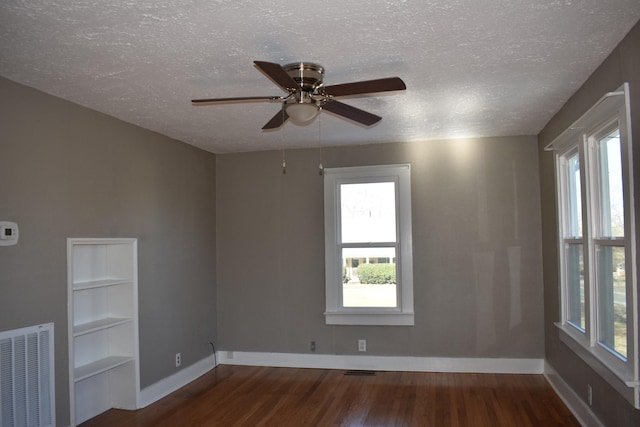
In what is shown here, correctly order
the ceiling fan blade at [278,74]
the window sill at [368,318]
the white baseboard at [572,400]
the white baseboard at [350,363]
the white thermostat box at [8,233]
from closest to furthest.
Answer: the ceiling fan blade at [278,74] < the white thermostat box at [8,233] < the white baseboard at [572,400] < the white baseboard at [350,363] < the window sill at [368,318]

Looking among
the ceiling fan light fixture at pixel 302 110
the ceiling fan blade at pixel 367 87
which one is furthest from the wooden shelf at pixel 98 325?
the ceiling fan blade at pixel 367 87

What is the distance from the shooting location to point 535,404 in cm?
434

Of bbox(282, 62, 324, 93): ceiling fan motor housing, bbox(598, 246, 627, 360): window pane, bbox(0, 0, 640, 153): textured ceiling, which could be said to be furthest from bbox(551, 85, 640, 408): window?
bbox(282, 62, 324, 93): ceiling fan motor housing

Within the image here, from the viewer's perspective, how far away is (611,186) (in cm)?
321

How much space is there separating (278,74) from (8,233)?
2041mm

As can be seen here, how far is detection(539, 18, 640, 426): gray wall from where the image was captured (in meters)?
2.65

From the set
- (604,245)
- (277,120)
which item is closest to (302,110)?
(277,120)

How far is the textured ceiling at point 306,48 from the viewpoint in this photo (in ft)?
7.72

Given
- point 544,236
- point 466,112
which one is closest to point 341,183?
point 466,112

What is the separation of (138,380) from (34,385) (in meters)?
1.13

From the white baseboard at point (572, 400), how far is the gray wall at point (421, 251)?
403 millimetres

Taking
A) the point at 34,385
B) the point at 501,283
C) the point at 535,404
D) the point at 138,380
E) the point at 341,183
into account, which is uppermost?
the point at 341,183

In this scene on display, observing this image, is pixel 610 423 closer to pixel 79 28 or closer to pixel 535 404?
pixel 535 404

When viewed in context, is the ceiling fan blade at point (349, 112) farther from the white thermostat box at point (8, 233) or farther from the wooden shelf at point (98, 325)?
the wooden shelf at point (98, 325)
